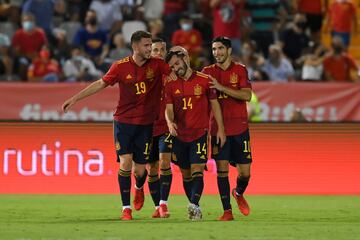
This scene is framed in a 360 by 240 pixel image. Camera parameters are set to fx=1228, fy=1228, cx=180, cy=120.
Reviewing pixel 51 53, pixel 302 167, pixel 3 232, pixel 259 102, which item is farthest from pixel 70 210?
pixel 51 53

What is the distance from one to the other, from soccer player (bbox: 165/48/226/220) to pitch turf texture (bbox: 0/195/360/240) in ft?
1.78

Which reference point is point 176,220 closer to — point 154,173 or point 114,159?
point 154,173

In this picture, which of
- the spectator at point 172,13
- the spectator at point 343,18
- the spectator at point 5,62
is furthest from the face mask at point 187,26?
the spectator at point 5,62

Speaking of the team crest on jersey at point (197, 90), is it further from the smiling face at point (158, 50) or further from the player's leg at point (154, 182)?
the player's leg at point (154, 182)

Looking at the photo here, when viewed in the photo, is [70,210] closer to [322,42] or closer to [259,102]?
[259,102]

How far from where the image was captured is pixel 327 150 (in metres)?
20.2

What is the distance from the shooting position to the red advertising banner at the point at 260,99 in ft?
75.9

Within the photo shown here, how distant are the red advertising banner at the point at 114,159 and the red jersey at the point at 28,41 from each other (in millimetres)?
5787

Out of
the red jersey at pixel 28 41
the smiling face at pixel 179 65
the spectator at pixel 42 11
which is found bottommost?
the smiling face at pixel 179 65

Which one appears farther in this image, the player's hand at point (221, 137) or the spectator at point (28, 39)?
the spectator at point (28, 39)

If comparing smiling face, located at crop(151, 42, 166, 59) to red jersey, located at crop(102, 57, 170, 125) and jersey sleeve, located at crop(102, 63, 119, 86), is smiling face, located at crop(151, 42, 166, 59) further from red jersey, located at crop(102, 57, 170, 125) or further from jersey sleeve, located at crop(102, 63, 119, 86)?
jersey sleeve, located at crop(102, 63, 119, 86)

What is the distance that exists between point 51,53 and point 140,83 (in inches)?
434

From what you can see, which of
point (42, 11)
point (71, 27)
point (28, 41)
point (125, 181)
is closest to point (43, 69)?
point (28, 41)

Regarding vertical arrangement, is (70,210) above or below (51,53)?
below
